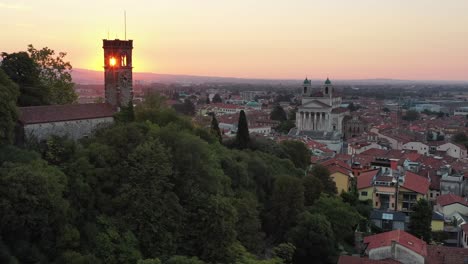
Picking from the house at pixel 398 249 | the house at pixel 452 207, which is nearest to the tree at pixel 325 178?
the house at pixel 452 207

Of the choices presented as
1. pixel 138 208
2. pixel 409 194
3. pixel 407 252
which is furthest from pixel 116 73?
pixel 409 194

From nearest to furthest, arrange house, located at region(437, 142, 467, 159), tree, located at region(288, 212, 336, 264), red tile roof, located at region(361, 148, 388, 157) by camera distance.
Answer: tree, located at region(288, 212, 336, 264) → red tile roof, located at region(361, 148, 388, 157) → house, located at region(437, 142, 467, 159)

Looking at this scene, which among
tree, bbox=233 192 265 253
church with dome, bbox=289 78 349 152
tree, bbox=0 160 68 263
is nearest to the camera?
tree, bbox=0 160 68 263

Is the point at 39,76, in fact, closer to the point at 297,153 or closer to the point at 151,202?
the point at 151,202

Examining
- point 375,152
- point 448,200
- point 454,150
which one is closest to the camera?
point 448,200

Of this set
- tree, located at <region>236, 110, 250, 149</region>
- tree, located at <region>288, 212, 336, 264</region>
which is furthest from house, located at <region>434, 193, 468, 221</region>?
tree, located at <region>236, 110, 250, 149</region>

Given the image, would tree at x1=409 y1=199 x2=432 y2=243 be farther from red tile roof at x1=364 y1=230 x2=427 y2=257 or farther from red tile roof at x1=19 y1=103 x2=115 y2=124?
red tile roof at x1=19 y1=103 x2=115 y2=124

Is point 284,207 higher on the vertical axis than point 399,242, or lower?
higher
